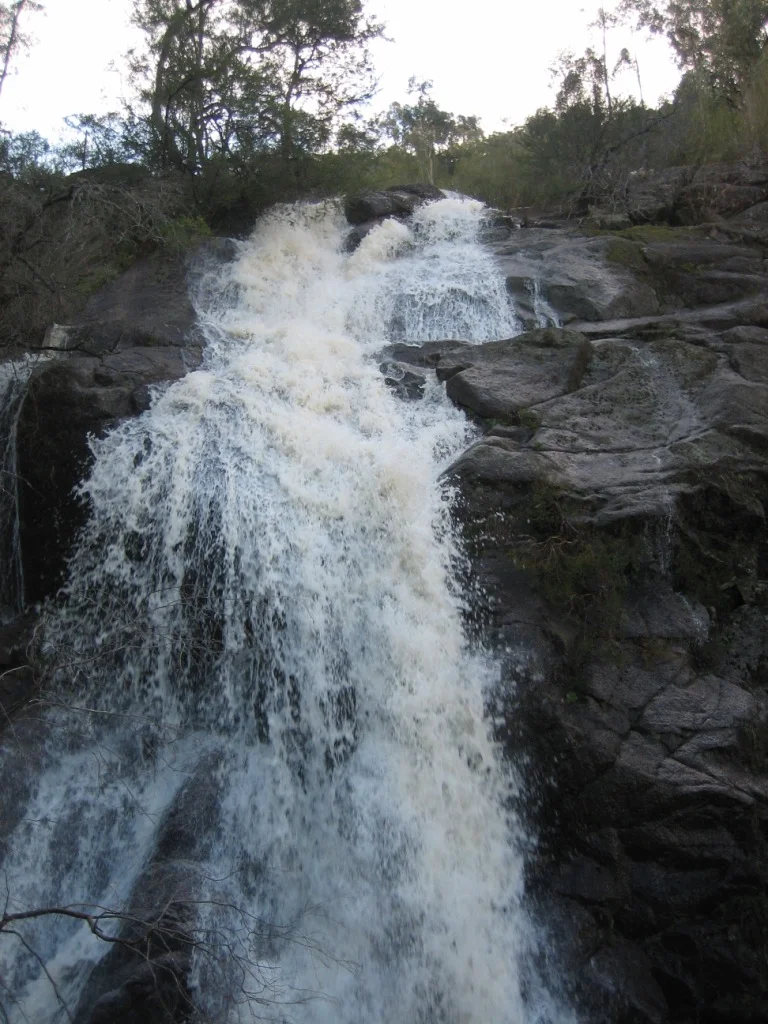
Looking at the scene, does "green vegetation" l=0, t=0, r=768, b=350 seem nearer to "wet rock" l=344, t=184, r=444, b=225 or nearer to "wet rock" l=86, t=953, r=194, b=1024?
"wet rock" l=344, t=184, r=444, b=225

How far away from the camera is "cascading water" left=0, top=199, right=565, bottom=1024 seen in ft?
18.0

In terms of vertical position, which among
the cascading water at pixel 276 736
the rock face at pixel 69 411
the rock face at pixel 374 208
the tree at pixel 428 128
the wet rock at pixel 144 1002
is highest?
the tree at pixel 428 128

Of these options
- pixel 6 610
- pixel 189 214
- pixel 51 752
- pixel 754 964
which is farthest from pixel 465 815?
pixel 189 214

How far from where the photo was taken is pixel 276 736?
6.33 meters

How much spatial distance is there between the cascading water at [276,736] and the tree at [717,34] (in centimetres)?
1293

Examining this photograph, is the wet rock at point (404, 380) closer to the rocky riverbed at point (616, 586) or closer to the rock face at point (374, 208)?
the rocky riverbed at point (616, 586)

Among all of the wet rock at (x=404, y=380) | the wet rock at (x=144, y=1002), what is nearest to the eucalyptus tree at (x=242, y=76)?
the wet rock at (x=404, y=380)

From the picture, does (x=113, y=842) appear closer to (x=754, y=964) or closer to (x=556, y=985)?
(x=556, y=985)

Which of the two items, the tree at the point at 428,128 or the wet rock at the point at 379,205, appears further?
the tree at the point at 428,128

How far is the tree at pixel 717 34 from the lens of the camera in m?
16.4

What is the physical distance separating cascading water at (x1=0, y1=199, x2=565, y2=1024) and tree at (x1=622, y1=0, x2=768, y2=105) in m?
12.9

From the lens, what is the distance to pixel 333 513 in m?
7.36

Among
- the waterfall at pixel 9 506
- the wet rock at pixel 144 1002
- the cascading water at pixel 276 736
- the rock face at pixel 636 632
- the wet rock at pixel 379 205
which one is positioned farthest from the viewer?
the wet rock at pixel 379 205

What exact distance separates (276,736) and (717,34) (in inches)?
707
